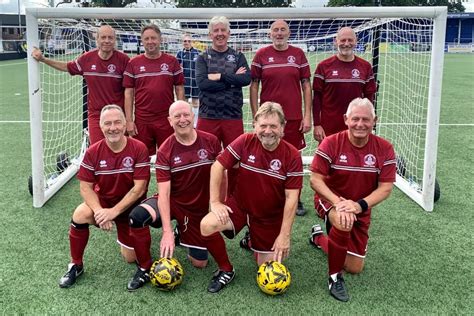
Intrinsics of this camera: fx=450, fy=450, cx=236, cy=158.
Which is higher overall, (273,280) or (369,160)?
(369,160)

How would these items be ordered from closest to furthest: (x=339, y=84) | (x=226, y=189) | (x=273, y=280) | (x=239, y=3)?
(x=273, y=280) < (x=226, y=189) < (x=339, y=84) < (x=239, y=3)

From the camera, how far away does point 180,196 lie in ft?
11.4

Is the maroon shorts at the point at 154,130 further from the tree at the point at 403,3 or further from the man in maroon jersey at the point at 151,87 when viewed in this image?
the tree at the point at 403,3

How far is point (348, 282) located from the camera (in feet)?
10.8

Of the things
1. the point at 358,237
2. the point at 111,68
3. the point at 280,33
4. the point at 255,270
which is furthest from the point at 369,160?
the point at 111,68

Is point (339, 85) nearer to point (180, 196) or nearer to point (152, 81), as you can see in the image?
point (152, 81)

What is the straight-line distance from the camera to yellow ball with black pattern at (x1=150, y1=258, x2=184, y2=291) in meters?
3.06

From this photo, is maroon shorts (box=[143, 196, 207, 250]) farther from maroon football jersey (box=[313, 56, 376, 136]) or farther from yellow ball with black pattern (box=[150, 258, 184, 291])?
maroon football jersey (box=[313, 56, 376, 136])

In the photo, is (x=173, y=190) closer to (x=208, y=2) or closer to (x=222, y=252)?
(x=222, y=252)

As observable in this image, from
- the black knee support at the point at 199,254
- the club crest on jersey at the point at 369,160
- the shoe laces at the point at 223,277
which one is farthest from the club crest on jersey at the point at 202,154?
the club crest on jersey at the point at 369,160

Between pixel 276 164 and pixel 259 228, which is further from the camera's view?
pixel 259 228

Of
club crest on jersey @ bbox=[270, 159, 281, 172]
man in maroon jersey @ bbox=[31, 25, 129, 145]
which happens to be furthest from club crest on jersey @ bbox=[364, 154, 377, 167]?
man in maroon jersey @ bbox=[31, 25, 129, 145]

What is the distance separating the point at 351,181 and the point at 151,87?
2.16m

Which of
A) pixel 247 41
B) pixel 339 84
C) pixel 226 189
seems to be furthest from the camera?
pixel 247 41
